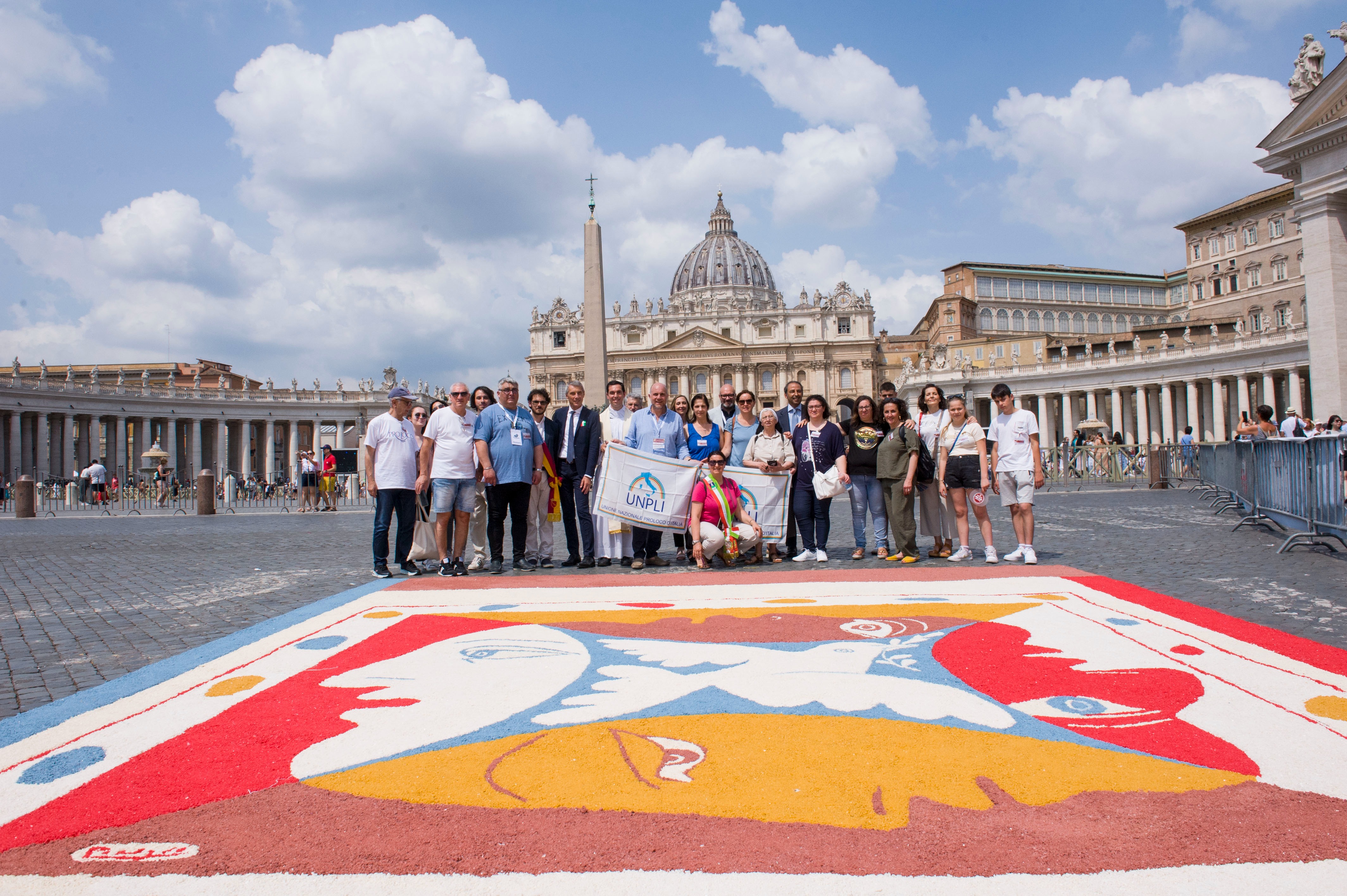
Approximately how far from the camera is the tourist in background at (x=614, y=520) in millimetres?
7602

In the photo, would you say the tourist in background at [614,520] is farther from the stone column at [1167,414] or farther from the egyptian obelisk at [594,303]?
the stone column at [1167,414]

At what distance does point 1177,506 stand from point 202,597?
14.3 meters

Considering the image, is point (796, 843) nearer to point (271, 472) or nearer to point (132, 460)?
point (271, 472)

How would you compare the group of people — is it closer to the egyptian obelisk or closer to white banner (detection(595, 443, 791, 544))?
white banner (detection(595, 443, 791, 544))

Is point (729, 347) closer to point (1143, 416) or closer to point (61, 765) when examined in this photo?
point (1143, 416)

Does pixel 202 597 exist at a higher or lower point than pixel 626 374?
lower

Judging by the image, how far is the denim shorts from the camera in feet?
22.5

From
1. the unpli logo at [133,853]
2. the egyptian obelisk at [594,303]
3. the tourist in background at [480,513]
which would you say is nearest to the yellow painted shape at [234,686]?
the unpli logo at [133,853]

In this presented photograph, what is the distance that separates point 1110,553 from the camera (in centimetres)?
752

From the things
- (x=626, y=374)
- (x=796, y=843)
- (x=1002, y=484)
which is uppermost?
(x=626, y=374)

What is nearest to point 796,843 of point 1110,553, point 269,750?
point 269,750

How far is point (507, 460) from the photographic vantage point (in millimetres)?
7066

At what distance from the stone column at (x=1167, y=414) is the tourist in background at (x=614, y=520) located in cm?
4276

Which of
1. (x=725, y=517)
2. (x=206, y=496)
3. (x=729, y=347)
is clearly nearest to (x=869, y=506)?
(x=725, y=517)
